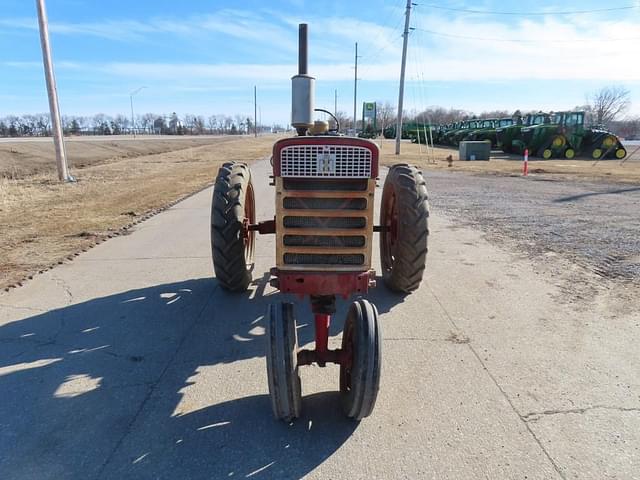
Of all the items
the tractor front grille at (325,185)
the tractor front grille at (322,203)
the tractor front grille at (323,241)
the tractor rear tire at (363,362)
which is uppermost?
the tractor front grille at (325,185)

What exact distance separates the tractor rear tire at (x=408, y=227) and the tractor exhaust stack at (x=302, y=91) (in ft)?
4.11

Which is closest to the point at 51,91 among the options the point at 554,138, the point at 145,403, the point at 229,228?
the point at 229,228

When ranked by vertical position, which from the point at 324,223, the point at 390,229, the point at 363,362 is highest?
the point at 324,223

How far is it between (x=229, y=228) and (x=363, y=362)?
2.15 meters

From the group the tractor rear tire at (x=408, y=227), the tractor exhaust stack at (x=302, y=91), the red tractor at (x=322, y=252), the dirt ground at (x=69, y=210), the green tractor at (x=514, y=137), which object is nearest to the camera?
the red tractor at (x=322, y=252)

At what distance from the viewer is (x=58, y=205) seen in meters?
10.5

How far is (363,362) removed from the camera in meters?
2.51

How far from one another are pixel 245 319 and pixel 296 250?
4.80 ft

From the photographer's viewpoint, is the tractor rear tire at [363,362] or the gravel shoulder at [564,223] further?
the gravel shoulder at [564,223]

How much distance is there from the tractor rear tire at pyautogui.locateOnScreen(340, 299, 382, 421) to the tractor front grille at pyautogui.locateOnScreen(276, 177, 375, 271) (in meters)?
0.43

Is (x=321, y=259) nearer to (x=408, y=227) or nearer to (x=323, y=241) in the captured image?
(x=323, y=241)

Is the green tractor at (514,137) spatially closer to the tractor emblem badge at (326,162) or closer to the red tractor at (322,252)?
the red tractor at (322,252)

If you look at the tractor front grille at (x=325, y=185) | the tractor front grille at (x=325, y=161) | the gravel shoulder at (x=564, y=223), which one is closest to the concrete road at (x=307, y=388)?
the gravel shoulder at (x=564, y=223)

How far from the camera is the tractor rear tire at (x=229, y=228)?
13.7 ft
